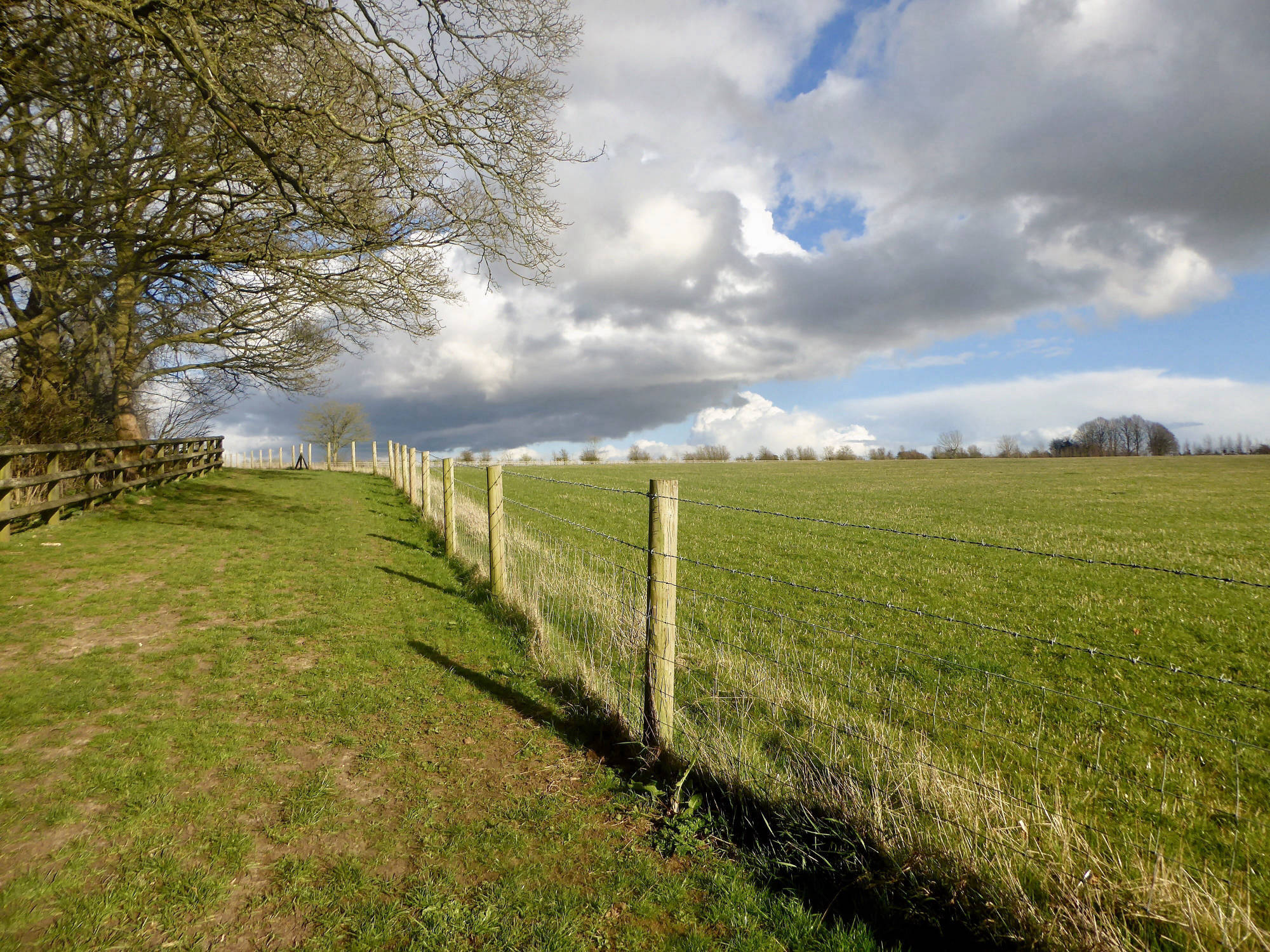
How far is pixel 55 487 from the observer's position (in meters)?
13.2

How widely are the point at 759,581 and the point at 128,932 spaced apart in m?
8.89

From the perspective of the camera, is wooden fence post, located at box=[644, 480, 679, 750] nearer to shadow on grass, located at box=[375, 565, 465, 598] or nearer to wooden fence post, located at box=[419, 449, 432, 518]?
shadow on grass, located at box=[375, 565, 465, 598]

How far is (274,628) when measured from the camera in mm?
6930

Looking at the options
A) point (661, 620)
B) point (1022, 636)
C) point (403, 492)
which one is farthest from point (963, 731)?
point (403, 492)

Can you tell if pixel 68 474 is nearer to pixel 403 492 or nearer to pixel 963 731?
pixel 403 492

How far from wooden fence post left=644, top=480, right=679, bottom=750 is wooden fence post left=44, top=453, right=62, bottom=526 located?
1405 cm

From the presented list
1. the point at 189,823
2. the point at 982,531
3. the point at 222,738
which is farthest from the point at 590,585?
the point at 982,531

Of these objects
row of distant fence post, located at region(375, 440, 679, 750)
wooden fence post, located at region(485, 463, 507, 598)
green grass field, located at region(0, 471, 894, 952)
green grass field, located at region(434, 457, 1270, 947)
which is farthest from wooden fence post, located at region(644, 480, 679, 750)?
wooden fence post, located at region(485, 463, 507, 598)

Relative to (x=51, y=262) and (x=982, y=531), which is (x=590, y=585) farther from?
(x=982, y=531)

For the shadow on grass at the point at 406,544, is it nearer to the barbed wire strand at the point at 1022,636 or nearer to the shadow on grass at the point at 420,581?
the shadow on grass at the point at 420,581

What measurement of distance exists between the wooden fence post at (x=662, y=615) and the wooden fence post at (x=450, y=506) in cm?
677

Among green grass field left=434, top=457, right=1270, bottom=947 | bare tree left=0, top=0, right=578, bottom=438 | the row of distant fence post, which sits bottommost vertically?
green grass field left=434, top=457, right=1270, bottom=947

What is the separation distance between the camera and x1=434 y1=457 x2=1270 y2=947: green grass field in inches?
104

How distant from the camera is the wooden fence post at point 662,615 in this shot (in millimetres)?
3938
